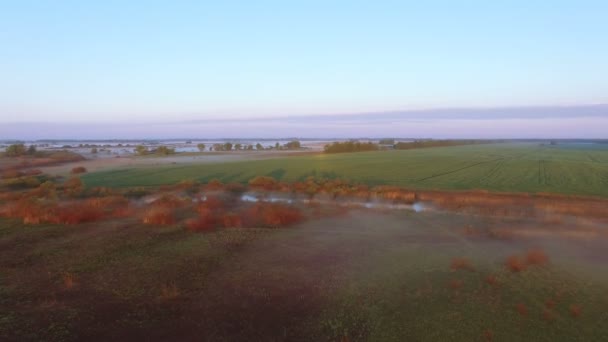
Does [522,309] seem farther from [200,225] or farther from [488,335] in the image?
[200,225]

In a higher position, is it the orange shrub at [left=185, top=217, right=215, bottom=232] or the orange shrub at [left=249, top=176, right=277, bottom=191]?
the orange shrub at [left=249, top=176, right=277, bottom=191]

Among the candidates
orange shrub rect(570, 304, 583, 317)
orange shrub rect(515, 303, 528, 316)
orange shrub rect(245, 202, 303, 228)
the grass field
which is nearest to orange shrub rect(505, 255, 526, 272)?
the grass field

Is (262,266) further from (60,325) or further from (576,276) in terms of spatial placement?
(576,276)

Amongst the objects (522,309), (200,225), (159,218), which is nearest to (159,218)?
(159,218)

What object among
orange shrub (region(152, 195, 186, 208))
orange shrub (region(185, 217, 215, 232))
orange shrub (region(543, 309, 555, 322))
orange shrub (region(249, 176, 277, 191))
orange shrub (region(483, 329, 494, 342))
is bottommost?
orange shrub (region(483, 329, 494, 342))

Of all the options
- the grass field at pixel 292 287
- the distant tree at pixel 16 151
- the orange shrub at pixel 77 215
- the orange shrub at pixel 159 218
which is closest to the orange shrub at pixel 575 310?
the grass field at pixel 292 287

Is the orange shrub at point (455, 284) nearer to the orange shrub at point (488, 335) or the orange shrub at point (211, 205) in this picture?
the orange shrub at point (488, 335)

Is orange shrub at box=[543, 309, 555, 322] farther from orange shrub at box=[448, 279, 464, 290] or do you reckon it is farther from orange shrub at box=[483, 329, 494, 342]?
orange shrub at box=[448, 279, 464, 290]

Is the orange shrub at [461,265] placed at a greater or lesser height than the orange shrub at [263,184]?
lesser

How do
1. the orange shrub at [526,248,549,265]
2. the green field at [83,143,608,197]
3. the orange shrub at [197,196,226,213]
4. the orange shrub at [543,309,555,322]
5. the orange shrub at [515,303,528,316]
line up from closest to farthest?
the orange shrub at [543,309,555,322]
the orange shrub at [515,303,528,316]
the orange shrub at [526,248,549,265]
the orange shrub at [197,196,226,213]
the green field at [83,143,608,197]
